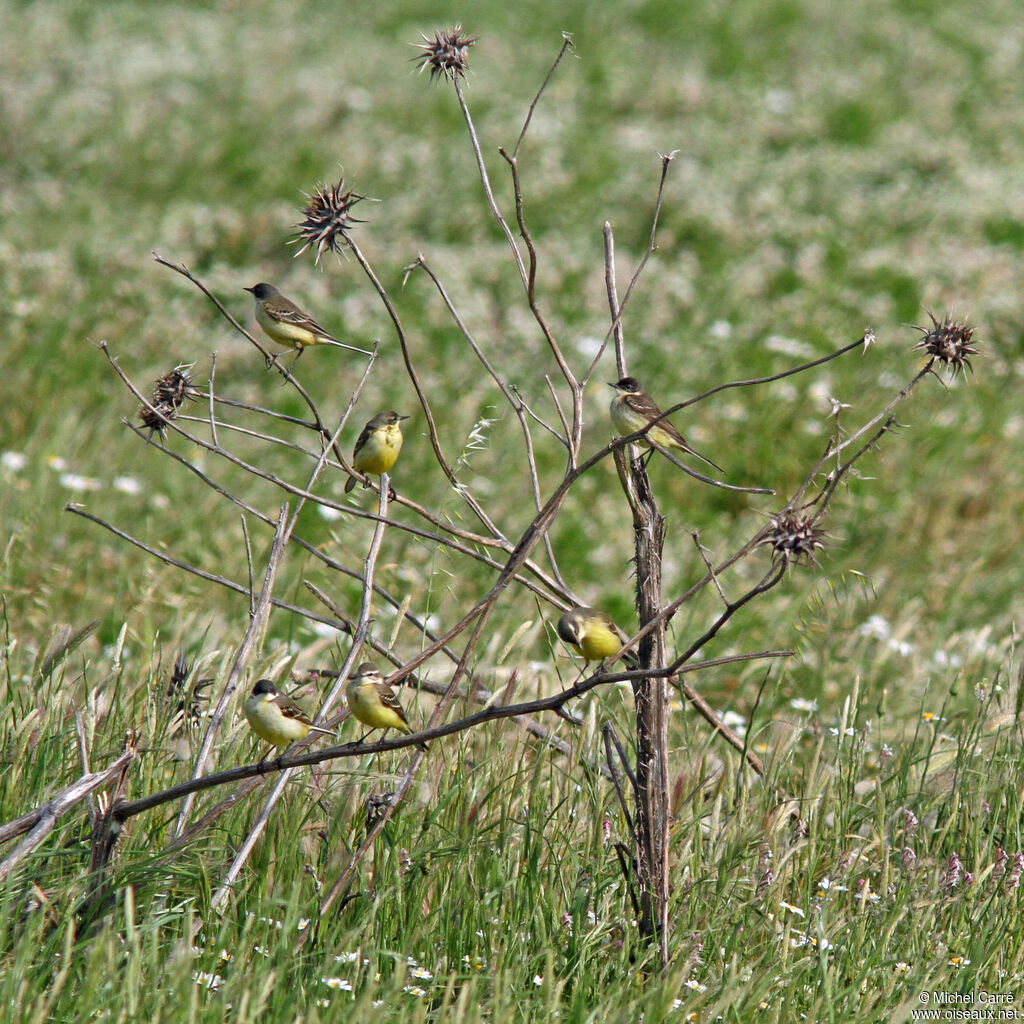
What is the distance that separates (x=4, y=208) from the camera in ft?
35.2

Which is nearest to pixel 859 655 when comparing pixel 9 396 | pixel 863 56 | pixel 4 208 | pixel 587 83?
pixel 9 396

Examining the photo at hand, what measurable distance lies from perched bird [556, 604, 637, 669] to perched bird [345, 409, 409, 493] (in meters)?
0.68

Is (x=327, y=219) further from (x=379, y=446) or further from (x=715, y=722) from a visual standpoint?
(x=715, y=722)

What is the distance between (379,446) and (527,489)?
13.9 feet

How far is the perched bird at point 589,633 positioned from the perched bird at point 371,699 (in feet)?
1.28

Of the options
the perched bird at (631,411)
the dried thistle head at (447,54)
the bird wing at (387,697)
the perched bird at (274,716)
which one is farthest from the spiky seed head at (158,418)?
the perched bird at (631,411)

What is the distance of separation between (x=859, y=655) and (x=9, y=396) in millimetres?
5111

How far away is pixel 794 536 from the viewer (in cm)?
224

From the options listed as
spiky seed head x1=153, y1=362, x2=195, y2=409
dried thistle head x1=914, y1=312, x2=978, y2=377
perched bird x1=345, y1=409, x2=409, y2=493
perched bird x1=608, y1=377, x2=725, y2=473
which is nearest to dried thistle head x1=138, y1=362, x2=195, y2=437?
spiky seed head x1=153, y1=362, x2=195, y2=409

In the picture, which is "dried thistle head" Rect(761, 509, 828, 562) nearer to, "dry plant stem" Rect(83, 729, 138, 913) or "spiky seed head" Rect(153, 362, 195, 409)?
"spiky seed head" Rect(153, 362, 195, 409)

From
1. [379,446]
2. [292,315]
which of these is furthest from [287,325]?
[379,446]

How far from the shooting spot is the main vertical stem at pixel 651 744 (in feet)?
9.19

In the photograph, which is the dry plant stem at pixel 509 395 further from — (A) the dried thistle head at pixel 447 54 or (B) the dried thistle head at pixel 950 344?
(B) the dried thistle head at pixel 950 344

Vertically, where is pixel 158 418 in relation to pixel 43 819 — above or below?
above
